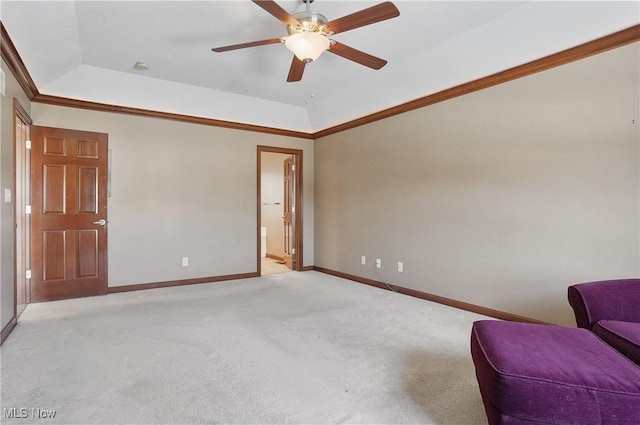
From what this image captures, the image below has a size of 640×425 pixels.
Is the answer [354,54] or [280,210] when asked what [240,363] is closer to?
[354,54]

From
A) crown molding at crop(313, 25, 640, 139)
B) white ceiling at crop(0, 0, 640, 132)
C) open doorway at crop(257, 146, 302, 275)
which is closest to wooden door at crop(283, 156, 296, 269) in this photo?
open doorway at crop(257, 146, 302, 275)

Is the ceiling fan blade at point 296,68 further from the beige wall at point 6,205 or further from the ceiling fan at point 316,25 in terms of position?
the beige wall at point 6,205

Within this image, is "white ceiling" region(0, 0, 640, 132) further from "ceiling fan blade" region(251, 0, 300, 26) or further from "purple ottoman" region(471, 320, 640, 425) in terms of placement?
"purple ottoman" region(471, 320, 640, 425)

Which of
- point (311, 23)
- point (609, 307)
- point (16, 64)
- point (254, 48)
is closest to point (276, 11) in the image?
point (311, 23)

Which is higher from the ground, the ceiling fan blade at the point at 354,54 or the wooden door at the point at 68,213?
the ceiling fan blade at the point at 354,54

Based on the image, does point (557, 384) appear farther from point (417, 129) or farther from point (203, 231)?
point (203, 231)

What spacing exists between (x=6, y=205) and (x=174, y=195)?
2104 mm

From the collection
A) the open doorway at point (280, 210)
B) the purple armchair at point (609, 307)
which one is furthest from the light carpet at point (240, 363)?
the open doorway at point (280, 210)

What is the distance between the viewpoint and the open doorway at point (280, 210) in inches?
240

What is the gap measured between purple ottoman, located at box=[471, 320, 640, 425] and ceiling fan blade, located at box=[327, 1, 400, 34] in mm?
2027

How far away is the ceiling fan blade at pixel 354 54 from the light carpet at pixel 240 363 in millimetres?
2360

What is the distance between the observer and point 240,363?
8.00 ft

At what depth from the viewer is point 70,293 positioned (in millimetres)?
4152

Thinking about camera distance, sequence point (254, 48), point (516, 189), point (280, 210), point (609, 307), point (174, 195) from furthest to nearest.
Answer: point (280, 210), point (174, 195), point (254, 48), point (516, 189), point (609, 307)
